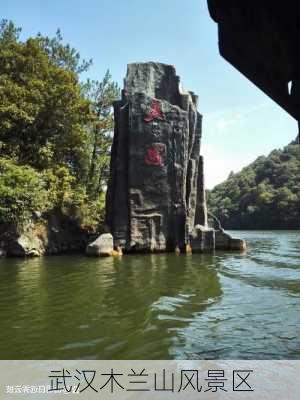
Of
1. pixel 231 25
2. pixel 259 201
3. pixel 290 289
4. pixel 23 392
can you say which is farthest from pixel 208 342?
pixel 259 201

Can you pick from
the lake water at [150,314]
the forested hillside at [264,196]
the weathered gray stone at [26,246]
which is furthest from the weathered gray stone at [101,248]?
the forested hillside at [264,196]

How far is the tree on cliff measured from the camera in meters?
18.9

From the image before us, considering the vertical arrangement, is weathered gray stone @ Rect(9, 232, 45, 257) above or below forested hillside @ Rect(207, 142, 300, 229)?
below

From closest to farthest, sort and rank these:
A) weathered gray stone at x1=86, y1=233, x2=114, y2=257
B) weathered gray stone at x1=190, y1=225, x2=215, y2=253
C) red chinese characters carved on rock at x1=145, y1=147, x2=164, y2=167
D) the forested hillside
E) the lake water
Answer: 1. the lake water
2. weathered gray stone at x1=86, y1=233, x2=114, y2=257
3. red chinese characters carved on rock at x1=145, y1=147, x2=164, y2=167
4. weathered gray stone at x1=190, y1=225, x2=215, y2=253
5. the forested hillside

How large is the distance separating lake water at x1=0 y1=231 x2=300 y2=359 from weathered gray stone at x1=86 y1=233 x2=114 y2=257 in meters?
5.57

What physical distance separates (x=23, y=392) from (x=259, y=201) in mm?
69111

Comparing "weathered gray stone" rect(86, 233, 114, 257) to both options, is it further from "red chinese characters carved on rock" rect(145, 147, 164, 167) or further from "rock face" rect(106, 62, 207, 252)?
"red chinese characters carved on rock" rect(145, 147, 164, 167)

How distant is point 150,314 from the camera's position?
7.20 meters

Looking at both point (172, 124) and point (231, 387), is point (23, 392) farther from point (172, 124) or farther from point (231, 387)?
point (172, 124)

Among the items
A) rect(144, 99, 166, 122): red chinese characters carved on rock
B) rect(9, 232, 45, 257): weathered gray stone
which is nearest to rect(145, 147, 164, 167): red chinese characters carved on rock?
rect(144, 99, 166, 122): red chinese characters carved on rock

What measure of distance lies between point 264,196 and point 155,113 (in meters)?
51.8

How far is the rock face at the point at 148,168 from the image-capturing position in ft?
67.9

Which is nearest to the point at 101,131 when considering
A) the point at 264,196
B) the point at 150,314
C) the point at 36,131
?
the point at 36,131

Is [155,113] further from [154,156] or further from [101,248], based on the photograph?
[101,248]
